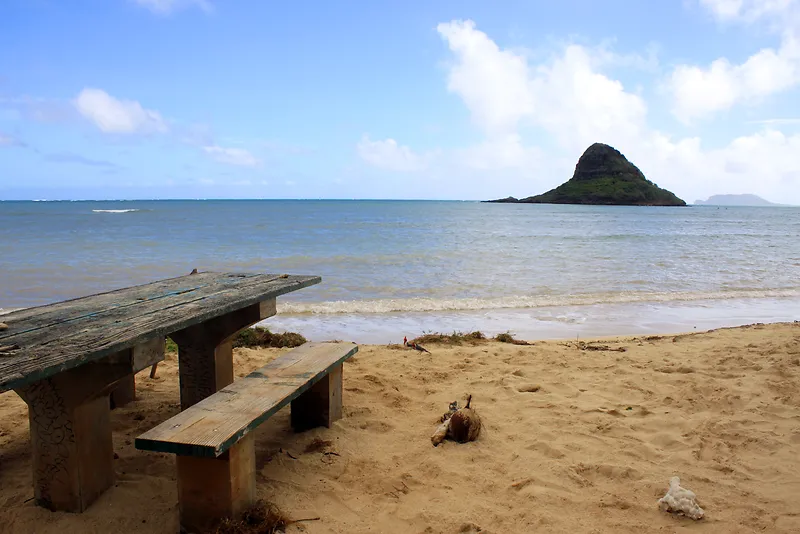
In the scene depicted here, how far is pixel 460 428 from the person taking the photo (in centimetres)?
363

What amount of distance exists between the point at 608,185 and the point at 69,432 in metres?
130

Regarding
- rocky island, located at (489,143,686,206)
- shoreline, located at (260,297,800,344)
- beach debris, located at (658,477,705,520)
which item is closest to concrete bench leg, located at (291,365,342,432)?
beach debris, located at (658,477,705,520)

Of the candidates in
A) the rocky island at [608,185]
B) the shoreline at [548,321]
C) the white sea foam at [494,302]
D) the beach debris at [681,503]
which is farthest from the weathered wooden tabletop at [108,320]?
the rocky island at [608,185]

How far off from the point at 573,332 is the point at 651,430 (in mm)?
4535

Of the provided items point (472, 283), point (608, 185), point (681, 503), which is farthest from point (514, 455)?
point (608, 185)

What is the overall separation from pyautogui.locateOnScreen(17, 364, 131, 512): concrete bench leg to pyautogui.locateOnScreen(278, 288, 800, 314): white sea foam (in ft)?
22.6

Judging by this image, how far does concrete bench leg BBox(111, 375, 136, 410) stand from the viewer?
167 inches

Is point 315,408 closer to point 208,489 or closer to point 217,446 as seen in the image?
point 208,489

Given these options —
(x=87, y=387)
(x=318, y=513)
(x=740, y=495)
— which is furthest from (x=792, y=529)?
(x=87, y=387)

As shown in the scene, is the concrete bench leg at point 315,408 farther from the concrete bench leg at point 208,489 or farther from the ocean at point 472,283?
Answer: the ocean at point 472,283

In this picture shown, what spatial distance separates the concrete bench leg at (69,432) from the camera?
8.67 ft

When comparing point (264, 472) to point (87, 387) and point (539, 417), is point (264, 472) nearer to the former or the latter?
point (87, 387)

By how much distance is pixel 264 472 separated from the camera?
3.19m

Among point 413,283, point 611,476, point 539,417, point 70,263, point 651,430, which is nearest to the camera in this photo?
point 611,476
